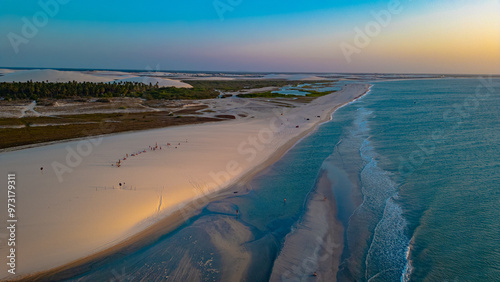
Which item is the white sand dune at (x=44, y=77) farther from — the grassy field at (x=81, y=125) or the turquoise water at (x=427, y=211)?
the turquoise water at (x=427, y=211)

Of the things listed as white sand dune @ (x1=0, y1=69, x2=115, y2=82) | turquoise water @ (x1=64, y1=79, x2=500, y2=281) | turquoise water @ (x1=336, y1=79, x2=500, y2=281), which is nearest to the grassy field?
turquoise water @ (x1=64, y1=79, x2=500, y2=281)

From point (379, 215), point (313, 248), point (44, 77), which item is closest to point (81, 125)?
point (313, 248)

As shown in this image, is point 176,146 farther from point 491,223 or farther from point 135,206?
point 491,223

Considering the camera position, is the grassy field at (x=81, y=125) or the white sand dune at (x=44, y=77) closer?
the grassy field at (x=81, y=125)

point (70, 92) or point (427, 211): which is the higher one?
point (70, 92)

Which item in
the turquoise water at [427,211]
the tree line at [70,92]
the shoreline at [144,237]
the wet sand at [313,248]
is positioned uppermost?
the tree line at [70,92]

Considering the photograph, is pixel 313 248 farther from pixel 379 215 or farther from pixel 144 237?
pixel 144 237

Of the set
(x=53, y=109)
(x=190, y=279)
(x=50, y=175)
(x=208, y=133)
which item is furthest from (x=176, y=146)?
(x=53, y=109)

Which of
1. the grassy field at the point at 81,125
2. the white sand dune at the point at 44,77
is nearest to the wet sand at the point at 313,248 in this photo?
the grassy field at the point at 81,125

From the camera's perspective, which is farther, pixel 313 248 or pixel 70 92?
pixel 70 92
